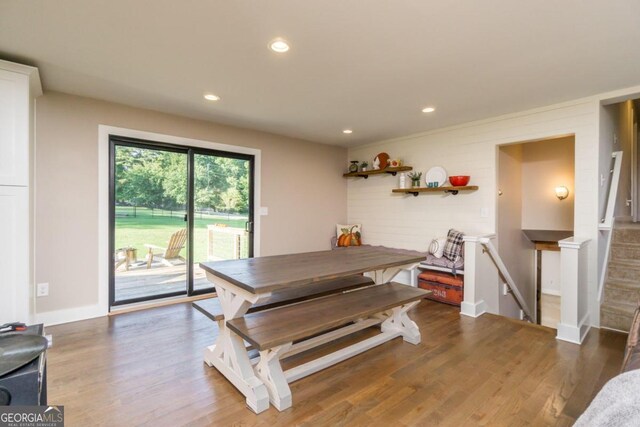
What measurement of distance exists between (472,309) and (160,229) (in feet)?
12.5

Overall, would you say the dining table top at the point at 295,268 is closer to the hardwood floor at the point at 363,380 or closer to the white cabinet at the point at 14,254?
the hardwood floor at the point at 363,380

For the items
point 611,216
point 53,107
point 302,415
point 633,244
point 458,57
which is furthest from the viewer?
point 633,244

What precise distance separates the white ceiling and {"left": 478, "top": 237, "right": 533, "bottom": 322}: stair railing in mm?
1563

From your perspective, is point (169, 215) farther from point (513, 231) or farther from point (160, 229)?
Result: point (513, 231)

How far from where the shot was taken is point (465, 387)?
6.88 feet

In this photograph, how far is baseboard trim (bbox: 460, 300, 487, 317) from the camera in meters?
3.47

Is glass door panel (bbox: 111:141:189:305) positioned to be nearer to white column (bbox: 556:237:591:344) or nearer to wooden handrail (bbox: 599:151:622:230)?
white column (bbox: 556:237:591:344)

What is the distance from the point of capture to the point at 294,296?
2490 mm

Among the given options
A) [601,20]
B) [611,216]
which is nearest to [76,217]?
[601,20]

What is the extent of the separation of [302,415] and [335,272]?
0.88 m

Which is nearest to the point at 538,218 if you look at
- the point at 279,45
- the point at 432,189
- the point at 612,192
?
the point at 612,192

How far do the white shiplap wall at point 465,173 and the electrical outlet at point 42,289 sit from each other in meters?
4.32

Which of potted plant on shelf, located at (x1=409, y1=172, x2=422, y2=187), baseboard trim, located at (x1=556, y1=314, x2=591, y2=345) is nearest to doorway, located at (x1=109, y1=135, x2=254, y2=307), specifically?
potted plant on shelf, located at (x1=409, y1=172, x2=422, y2=187)

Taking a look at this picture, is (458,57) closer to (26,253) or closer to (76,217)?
(26,253)
